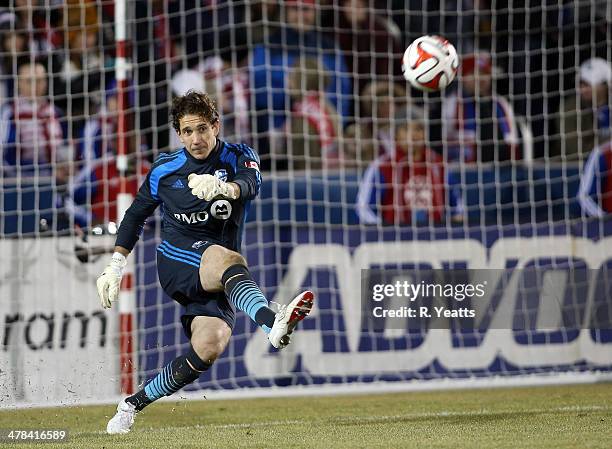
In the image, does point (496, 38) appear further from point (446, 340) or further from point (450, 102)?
point (446, 340)

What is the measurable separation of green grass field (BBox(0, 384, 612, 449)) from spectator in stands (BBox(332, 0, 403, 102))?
4.00 m

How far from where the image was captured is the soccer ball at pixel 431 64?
821 cm

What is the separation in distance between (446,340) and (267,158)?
2.67 meters

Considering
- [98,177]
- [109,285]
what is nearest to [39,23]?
[98,177]

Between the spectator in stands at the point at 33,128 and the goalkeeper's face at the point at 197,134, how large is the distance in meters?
4.58

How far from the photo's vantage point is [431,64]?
8.20 meters

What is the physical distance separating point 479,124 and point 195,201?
5853 mm

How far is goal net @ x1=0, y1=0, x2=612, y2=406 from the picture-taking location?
33.0 feet

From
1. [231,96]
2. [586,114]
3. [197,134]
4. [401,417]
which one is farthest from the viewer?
[231,96]

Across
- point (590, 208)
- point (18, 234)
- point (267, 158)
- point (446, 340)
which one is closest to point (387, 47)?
point (267, 158)

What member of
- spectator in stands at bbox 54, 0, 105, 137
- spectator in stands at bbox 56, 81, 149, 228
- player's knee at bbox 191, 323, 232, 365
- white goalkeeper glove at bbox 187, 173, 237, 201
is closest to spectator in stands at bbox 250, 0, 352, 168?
spectator in stands at bbox 56, 81, 149, 228

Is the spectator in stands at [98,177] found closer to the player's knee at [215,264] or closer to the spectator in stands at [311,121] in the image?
the spectator in stands at [311,121]

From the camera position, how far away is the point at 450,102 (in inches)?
490

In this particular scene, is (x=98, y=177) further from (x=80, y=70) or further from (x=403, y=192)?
(x=403, y=192)
